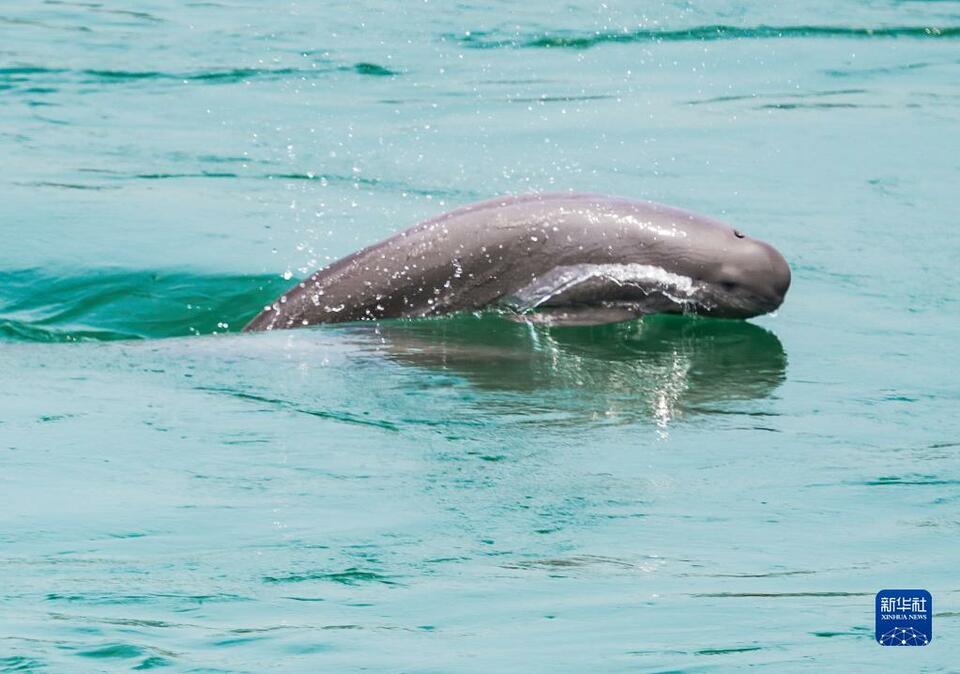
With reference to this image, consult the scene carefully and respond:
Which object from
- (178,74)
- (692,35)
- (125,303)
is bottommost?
(125,303)

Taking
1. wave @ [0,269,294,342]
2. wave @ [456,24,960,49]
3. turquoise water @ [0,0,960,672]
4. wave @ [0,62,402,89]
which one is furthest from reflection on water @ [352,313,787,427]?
wave @ [456,24,960,49]

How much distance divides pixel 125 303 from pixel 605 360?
130 inches

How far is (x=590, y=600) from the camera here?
6.41 m

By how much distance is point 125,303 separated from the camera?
11859mm

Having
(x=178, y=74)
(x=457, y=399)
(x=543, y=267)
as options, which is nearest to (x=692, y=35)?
(x=178, y=74)

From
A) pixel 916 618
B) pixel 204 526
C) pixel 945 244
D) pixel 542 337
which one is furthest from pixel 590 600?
pixel 945 244

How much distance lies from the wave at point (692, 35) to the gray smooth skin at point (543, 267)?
11183mm

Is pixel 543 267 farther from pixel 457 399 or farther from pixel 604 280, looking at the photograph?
pixel 457 399

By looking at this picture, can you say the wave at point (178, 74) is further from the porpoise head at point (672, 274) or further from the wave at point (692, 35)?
the porpoise head at point (672, 274)

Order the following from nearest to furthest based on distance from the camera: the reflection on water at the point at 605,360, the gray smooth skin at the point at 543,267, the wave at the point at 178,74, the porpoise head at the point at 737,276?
the reflection on water at the point at 605,360 < the gray smooth skin at the point at 543,267 < the porpoise head at the point at 737,276 < the wave at the point at 178,74

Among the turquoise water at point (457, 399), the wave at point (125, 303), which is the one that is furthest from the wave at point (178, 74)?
the wave at point (125, 303)

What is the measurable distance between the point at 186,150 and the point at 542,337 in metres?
6.74

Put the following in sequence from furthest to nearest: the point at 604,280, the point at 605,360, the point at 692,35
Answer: the point at 692,35 < the point at 604,280 < the point at 605,360

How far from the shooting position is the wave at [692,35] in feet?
72.2
